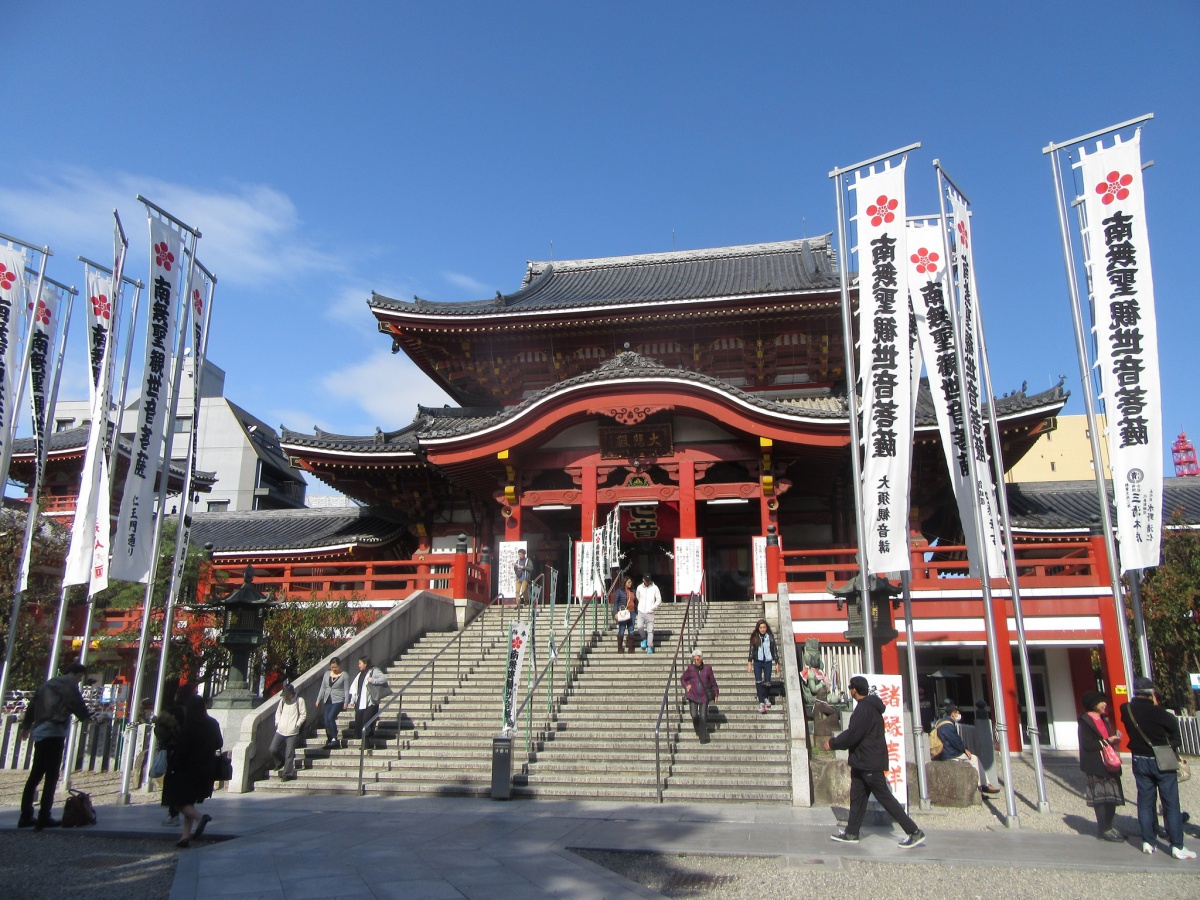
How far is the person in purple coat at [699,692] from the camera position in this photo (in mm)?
11508

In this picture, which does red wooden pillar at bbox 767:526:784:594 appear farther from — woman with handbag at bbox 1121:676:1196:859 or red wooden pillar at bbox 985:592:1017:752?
woman with handbag at bbox 1121:676:1196:859

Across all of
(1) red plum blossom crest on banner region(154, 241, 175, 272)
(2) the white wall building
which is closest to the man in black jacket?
(1) red plum blossom crest on banner region(154, 241, 175, 272)

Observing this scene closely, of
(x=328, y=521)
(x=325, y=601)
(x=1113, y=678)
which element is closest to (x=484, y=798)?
(x=325, y=601)

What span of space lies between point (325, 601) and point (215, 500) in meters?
29.1

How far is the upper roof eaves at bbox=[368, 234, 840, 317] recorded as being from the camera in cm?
2222

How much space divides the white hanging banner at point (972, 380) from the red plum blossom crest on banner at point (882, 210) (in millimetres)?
923

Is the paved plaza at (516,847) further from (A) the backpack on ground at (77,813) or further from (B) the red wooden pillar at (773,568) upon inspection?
(B) the red wooden pillar at (773,568)

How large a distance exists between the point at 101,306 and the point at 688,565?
37.8 feet

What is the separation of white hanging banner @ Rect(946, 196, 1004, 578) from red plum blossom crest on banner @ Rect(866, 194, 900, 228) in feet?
3.03

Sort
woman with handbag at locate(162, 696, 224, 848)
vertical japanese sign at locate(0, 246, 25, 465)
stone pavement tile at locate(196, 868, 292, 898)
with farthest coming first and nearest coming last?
vertical japanese sign at locate(0, 246, 25, 465)
woman with handbag at locate(162, 696, 224, 848)
stone pavement tile at locate(196, 868, 292, 898)

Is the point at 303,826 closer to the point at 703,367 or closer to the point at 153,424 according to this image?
the point at 153,424

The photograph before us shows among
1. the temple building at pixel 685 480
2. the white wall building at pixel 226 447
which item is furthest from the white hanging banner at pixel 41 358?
the white wall building at pixel 226 447

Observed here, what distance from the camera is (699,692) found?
11500 mm

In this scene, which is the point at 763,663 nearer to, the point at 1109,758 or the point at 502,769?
the point at 502,769
